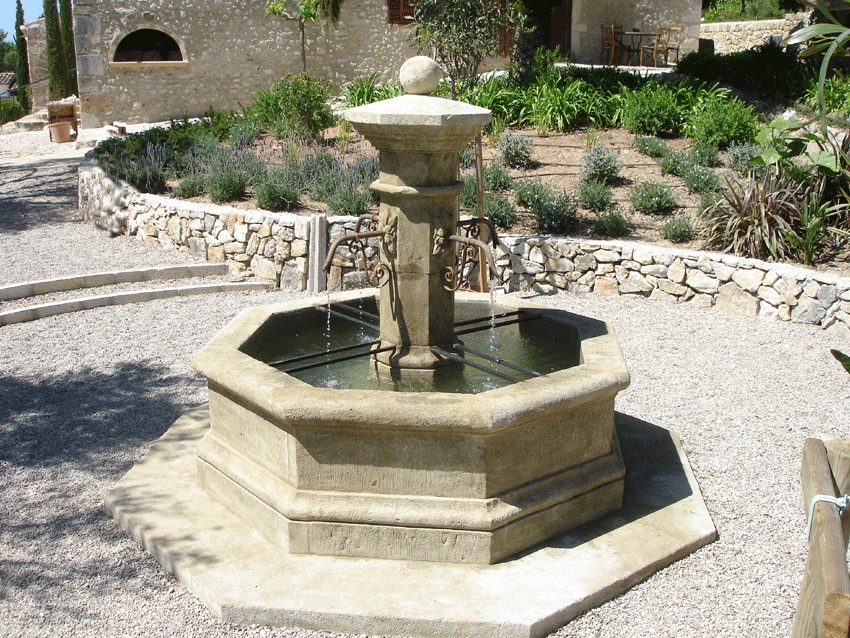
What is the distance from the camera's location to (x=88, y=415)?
5535 millimetres

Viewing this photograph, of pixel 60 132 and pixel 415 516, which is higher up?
pixel 60 132

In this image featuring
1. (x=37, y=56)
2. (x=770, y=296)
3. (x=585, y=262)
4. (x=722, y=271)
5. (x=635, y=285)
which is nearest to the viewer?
(x=770, y=296)

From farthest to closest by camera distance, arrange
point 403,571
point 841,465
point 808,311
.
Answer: point 808,311
point 403,571
point 841,465

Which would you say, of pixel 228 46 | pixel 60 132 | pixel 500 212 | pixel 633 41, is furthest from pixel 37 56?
pixel 500 212

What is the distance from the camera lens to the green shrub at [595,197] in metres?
9.27

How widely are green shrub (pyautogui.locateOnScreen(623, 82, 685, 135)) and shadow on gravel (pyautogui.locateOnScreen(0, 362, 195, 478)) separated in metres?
7.99

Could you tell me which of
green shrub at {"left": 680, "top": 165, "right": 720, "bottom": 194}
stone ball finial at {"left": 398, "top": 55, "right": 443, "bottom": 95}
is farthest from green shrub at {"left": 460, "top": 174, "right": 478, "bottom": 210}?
stone ball finial at {"left": 398, "top": 55, "right": 443, "bottom": 95}

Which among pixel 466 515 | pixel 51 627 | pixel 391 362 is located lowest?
pixel 51 627

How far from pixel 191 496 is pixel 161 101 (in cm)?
1664

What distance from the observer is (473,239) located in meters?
4.22

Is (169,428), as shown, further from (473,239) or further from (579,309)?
(579,309)

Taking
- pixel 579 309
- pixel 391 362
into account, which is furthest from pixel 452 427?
pixel 579 309

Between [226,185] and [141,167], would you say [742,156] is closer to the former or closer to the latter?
[226,185]

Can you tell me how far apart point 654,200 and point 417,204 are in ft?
18.6
